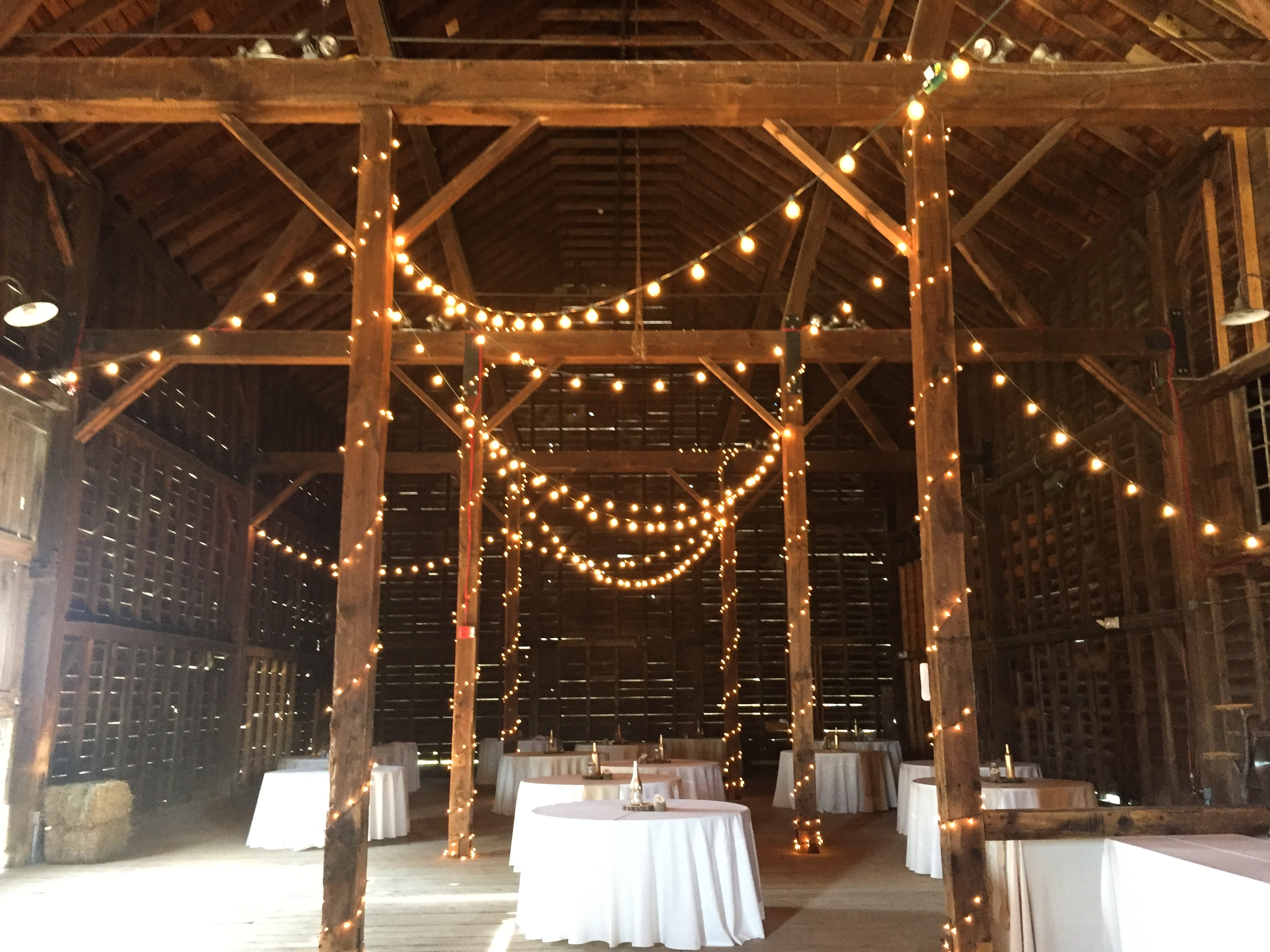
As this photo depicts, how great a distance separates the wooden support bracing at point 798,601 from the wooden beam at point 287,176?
443cm

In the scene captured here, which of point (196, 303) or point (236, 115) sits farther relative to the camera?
point (196, 303)

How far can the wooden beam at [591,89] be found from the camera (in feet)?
17.7

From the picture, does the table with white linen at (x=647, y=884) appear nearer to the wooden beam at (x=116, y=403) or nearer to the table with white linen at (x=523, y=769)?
the table with white linen at (x=523, y=769)

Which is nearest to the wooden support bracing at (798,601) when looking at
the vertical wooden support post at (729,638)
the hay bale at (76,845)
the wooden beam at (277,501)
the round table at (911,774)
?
the round table at (911,774)

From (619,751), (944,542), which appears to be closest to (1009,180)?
(944,542)

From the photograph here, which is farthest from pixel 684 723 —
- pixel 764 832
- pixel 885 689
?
pixel 764 832

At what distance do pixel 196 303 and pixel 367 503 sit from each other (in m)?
7.05

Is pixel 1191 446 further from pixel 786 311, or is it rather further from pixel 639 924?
pixel 639 924

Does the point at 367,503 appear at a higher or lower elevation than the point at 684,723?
higher

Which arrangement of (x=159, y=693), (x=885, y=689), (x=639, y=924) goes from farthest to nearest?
(x=885, y=689) → (x=159, y=693) → (x=639, y=924)

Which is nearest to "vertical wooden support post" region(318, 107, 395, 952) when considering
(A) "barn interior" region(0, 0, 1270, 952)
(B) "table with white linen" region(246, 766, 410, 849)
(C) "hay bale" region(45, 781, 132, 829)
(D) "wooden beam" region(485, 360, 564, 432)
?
(A) "barn interior" region(0, 0, 1270, 952)

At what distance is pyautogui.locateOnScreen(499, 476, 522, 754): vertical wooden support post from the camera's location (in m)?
13.3

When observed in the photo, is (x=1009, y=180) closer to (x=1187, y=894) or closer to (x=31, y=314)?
(x=1187, y=894)

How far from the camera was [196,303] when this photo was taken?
1096 cm
